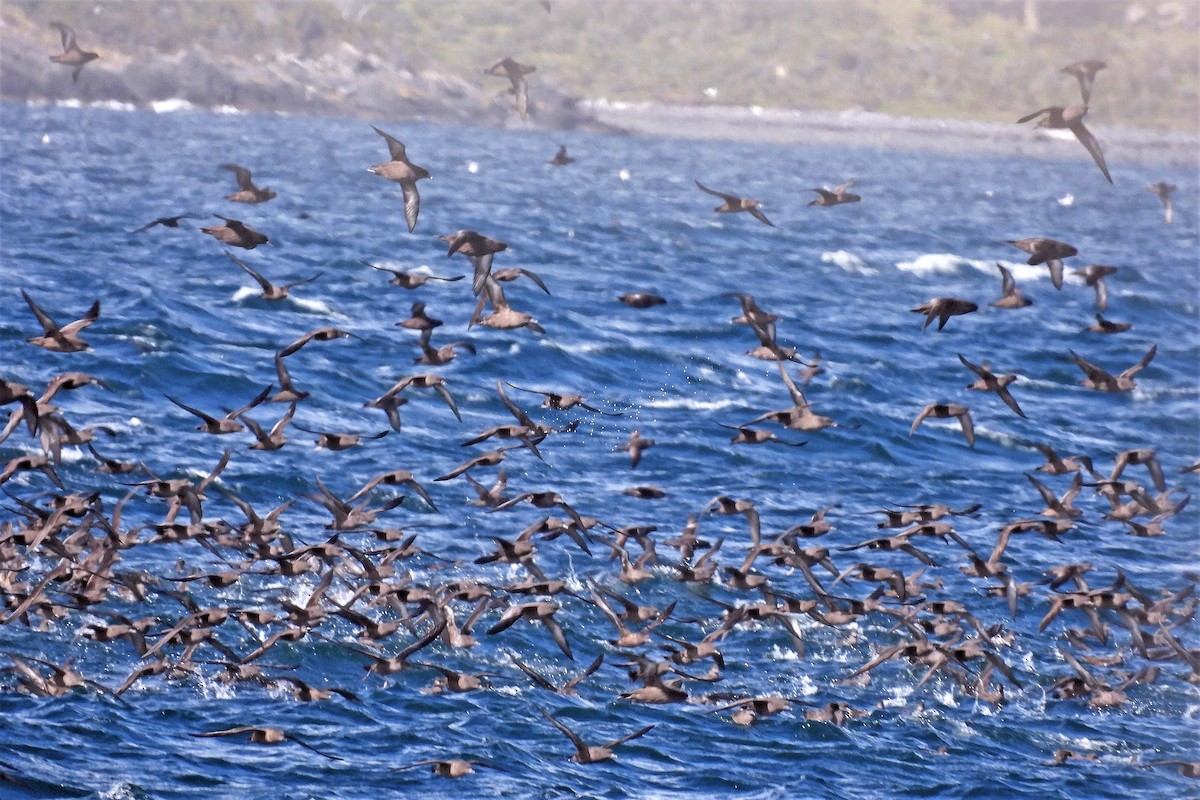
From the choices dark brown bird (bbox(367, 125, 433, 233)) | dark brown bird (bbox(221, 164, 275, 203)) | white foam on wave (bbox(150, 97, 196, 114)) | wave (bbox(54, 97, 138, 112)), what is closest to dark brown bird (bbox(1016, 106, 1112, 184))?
dark brown bird (bbox(367, 125, 433, 233))

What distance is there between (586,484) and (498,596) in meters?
7.95

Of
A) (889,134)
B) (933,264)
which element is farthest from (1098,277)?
(889,134)

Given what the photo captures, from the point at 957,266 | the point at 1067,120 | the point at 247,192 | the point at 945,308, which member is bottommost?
the point at 957,266

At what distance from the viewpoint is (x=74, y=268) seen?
169 ft

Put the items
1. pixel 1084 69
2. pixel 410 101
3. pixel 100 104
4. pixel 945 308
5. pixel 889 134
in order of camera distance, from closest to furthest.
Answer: pixel 945 308 < pixel 1084 69 < pixel 100 104 < pixel 410 101 < pixel 889 134

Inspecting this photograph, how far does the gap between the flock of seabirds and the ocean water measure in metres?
0.15

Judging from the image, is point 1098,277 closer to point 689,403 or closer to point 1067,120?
point 1067,120

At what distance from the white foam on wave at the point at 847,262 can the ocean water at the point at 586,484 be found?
350mm

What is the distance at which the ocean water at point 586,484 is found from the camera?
878 inches

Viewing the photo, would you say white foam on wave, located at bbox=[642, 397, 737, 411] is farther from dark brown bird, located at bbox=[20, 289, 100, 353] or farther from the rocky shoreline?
the rocky shoreline


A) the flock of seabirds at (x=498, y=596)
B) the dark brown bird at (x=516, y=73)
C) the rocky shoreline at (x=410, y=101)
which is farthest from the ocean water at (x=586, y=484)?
the rocky shoreline at (x=410, y=101)

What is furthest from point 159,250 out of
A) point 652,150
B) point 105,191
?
point 652,150

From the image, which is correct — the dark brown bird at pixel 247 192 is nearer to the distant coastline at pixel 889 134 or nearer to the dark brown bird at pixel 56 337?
the dark brown bird at pixel 56 337

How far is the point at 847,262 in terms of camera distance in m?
72.9
